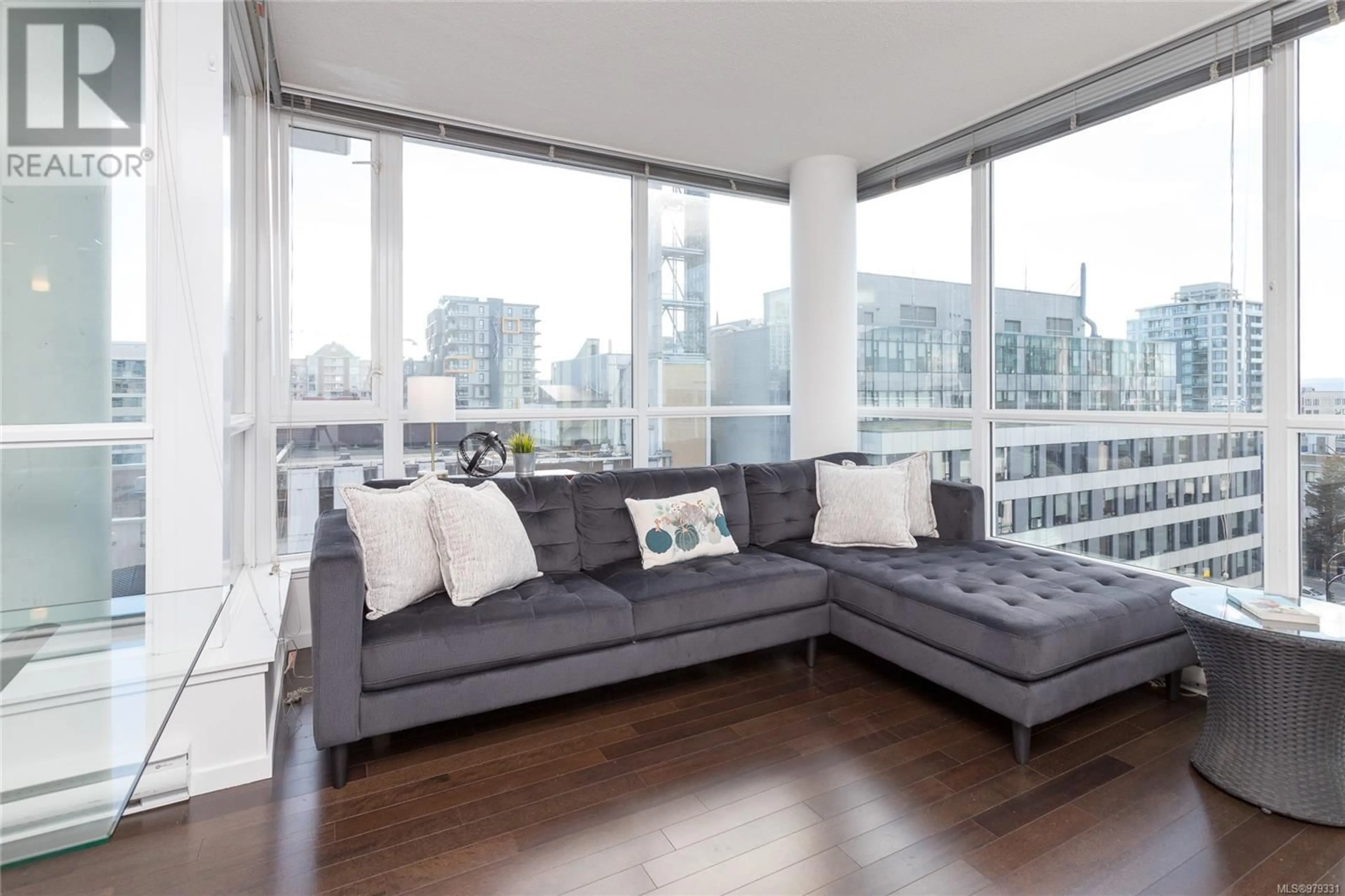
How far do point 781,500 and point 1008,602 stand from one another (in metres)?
1.36

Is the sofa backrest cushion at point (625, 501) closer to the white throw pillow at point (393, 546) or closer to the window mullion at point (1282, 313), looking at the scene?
the white throw pillow at point (393, 546)

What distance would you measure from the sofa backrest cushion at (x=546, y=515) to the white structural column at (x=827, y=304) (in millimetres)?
1861

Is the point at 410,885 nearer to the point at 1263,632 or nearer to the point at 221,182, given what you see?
the point at 221,182

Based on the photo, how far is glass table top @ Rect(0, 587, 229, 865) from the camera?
0.83 metres

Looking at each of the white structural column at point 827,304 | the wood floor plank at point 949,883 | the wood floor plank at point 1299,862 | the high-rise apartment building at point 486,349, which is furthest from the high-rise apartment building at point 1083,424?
the high-rise apartment building at point 486,349

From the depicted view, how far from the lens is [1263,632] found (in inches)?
76.2

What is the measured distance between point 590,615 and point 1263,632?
6.85 ft

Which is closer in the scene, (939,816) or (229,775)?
(939,816)

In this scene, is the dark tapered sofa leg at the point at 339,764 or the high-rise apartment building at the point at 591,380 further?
the high-rise apartment building at the point at 591,380

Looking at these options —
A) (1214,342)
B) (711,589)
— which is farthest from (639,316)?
(1214,342)

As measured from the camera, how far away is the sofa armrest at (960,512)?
3457 millimetres

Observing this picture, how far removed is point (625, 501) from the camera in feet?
10.5

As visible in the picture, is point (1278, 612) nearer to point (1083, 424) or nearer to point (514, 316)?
point (1083, 424)

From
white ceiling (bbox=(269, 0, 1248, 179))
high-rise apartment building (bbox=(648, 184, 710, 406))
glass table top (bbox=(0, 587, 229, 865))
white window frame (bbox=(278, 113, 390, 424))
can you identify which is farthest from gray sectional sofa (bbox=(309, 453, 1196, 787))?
white ceiling (bbox=(269, 0, 1248, 179))
